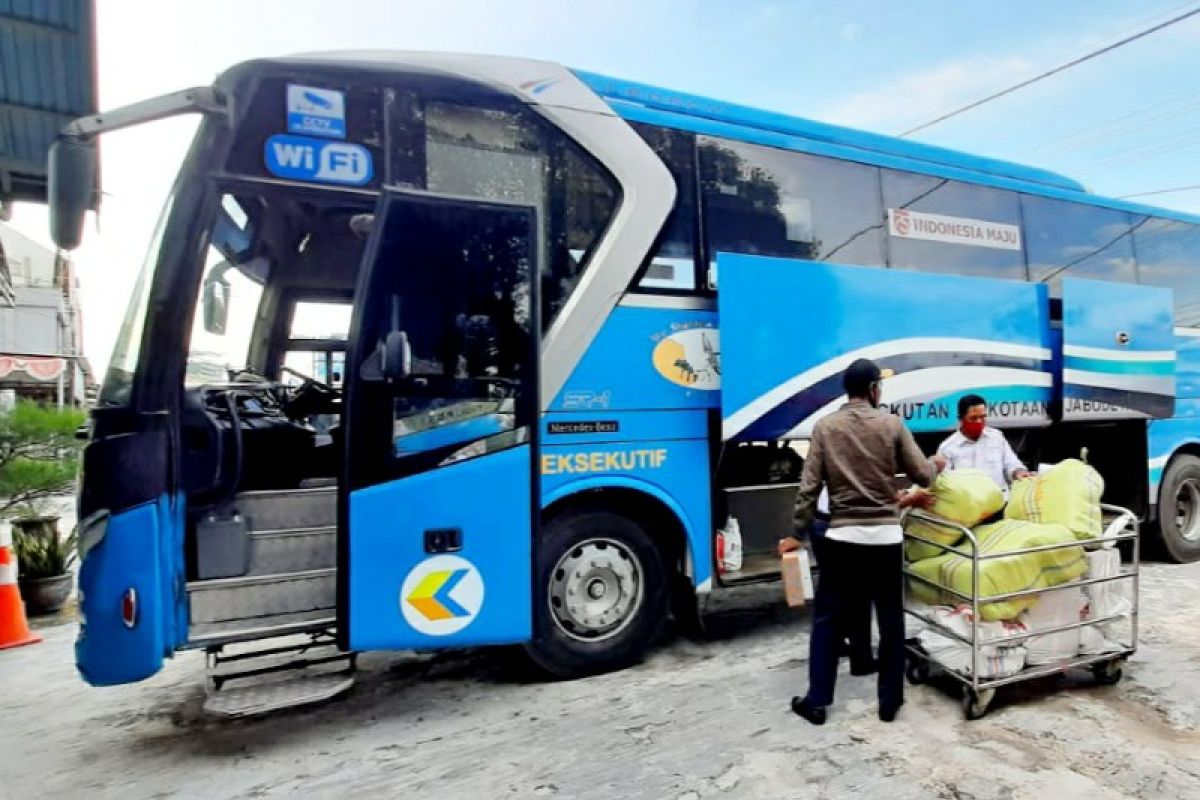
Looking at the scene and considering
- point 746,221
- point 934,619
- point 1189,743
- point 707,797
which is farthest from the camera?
point 746,221

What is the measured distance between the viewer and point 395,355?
3.46 m

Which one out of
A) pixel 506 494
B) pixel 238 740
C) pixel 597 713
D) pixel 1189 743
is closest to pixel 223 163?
pixel 506 494

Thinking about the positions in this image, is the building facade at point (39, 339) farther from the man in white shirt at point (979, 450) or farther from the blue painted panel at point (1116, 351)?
the blue painted panel at point (1116, 351)

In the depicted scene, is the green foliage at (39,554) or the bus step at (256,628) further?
the green foliage at (39,554)

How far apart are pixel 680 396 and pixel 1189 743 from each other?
9.92ft

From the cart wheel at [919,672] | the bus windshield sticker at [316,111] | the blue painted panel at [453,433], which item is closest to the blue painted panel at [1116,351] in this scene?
the cart wheel at [919,672]

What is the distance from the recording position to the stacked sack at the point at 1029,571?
3695 millimetres

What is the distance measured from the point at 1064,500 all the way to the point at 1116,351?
9.95 ft

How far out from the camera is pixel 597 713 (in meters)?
3.80

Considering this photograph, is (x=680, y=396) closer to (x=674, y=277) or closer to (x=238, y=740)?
(x=674, y=277)

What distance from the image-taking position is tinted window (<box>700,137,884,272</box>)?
4629mm

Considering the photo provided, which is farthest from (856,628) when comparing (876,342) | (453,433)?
(453,433)

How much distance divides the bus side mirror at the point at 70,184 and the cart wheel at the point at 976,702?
15.4 feet

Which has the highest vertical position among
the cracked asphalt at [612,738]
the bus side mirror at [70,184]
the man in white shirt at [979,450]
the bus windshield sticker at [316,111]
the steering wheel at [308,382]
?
the bus windshield sticker at [316,111]
